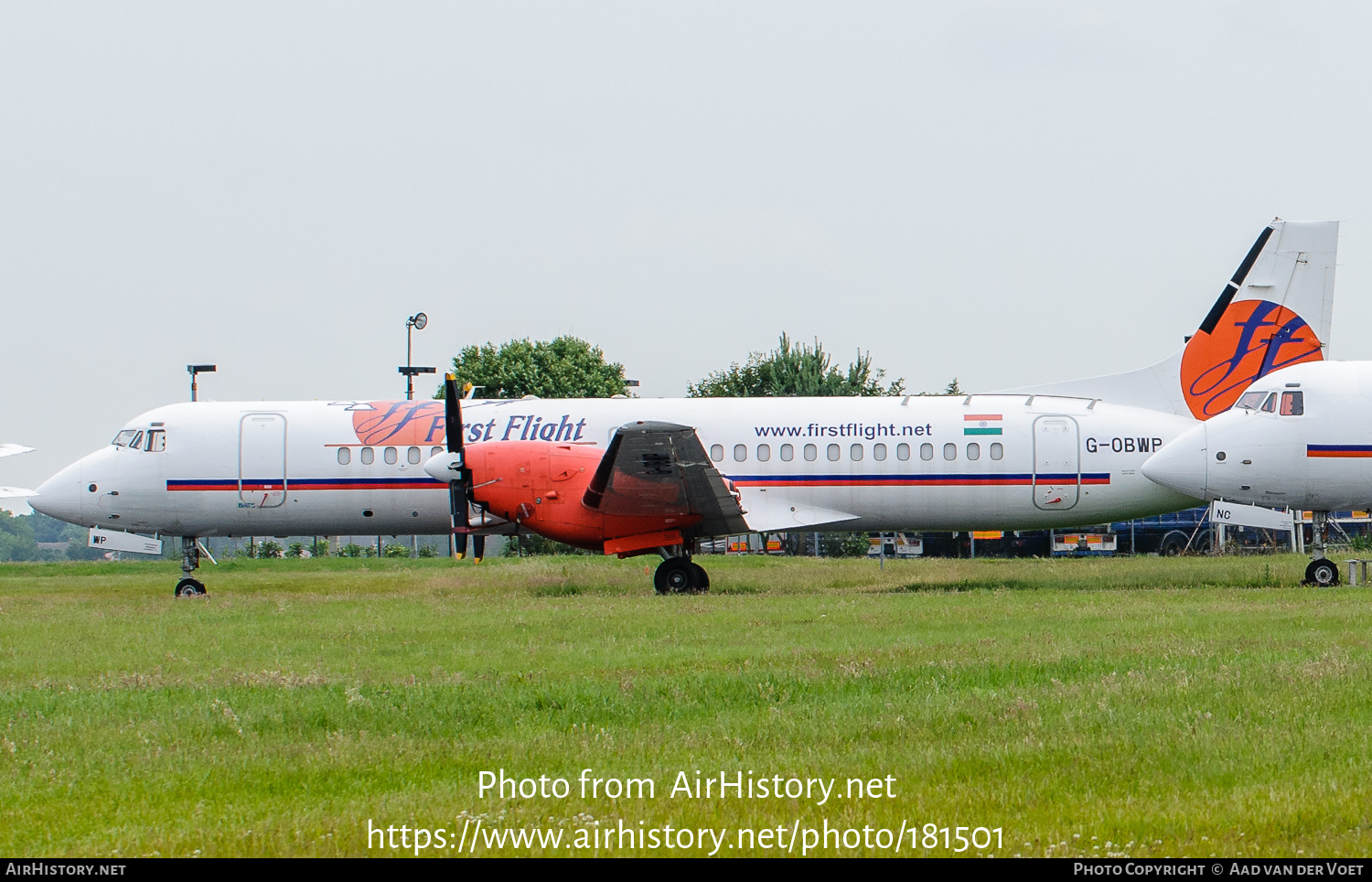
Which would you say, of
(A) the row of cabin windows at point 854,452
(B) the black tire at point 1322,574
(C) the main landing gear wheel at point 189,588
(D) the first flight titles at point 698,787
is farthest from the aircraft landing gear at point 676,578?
(D) the first flight titles at point 698,787

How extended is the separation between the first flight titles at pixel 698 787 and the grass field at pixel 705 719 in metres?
0.09

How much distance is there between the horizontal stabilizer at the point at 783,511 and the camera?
77.6ft

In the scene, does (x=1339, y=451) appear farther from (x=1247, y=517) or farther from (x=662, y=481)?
(x=662, y=481)

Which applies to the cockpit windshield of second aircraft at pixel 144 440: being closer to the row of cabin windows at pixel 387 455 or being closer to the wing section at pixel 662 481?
the row of cabin windows at pixel 387 455

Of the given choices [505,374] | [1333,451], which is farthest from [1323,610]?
[505,374]

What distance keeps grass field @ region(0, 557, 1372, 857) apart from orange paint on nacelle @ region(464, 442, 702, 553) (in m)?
3.35

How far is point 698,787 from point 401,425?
1817 cm

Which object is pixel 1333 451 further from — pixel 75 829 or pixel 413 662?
pixel 75 829

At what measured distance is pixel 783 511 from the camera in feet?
78.0

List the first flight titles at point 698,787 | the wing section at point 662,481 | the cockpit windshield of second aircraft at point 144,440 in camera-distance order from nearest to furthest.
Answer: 1. the first flight titles at point 698,787
2. the wing section at point 662,481
3. the cockpit windshield of second aircraft at point 144,440

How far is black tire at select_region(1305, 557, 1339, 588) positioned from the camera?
2175 centimetres

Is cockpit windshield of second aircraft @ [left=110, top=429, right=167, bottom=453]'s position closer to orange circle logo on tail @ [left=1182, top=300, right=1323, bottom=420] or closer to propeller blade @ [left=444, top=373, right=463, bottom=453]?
propeller blade @ [left=444, top=373, right=463, bottom=453]

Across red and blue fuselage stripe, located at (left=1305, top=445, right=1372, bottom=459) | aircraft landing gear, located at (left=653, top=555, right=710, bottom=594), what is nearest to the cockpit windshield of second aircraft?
aircraft landing gear, located at (left=653, top=555, right=710, bottom=594)
